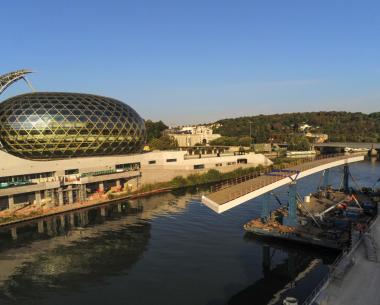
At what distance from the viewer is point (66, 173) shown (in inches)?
2781

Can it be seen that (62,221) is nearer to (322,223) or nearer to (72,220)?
(72,220)

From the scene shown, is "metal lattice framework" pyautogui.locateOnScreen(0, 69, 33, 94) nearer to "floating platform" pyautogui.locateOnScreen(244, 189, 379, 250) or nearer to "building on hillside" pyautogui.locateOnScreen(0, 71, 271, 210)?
"building on hillside" pyautogui.locateOnScreen(0, 71, 271, 210)

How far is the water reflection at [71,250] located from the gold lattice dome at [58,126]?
16399 mm

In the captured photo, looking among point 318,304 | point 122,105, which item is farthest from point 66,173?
point 318,304

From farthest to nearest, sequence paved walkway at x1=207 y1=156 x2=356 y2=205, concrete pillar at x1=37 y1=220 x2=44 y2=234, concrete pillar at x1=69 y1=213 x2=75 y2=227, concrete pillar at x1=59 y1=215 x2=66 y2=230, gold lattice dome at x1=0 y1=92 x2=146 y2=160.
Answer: gold lattice dome at x1=0 y1=92 x2=146 y2=160 < concrete pillar at x1=69 y1=213 x2=75 y2=227 < concrete pillar at x1=59 y1=215 x2=66 y2=230 < concrete pillar at x1=37 y1=220 x2=44 y2=234 < paved walkway at x1=207 y1=156 x2=356 y2=205

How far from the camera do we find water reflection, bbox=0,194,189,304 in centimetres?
3408

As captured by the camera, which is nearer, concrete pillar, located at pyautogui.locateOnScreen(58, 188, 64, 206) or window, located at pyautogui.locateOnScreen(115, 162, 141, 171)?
concrete pillar, located at pyautogui.locateOnScreen(58, 188, 64, 206)

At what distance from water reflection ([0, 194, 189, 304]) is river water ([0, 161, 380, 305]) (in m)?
0.10

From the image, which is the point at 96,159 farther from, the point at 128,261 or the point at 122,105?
the point at 128,261

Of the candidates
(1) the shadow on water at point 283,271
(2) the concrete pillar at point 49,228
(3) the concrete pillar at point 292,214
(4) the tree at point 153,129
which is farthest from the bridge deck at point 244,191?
(4) the tree at point 153,129

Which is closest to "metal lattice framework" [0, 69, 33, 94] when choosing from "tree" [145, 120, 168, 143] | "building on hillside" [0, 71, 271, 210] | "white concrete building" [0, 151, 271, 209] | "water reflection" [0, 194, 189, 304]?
"building on hillside" [0, 71, 271, 210]

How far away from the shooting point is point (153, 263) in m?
38.3

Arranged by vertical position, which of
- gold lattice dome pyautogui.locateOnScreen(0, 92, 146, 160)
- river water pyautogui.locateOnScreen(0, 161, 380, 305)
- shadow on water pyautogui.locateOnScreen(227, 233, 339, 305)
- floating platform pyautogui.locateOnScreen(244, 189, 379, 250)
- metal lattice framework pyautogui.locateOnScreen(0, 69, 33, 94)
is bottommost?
shadow on water pyautogui.locateOnScreen(227, 233, 339, 305)

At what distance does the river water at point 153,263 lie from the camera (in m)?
31.4
